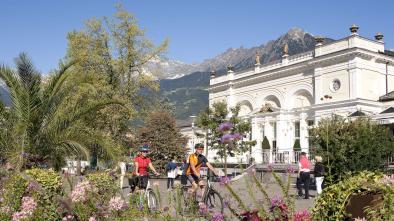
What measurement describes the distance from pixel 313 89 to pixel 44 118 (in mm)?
31550

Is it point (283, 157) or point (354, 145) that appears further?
point (283, 157)

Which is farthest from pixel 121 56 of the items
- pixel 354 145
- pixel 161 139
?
pixel 354 145

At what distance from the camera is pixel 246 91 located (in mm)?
49094

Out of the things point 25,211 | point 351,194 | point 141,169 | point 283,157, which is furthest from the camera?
point 283,157

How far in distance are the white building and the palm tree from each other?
70.3 ft

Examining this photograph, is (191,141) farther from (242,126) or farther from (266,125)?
(242,126)

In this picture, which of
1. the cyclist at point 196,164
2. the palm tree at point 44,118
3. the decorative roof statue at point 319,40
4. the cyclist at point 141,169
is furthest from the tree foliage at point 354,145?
the decorative roof statue at point 319,40

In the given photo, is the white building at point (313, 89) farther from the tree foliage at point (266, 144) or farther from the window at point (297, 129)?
the tree foliage at point (266, 144)

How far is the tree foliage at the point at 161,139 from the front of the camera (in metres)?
38.4

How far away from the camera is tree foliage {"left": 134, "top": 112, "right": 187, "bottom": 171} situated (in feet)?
126

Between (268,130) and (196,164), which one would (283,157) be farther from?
(196,164)

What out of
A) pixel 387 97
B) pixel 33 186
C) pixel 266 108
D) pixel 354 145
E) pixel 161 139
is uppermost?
pixel 387 97

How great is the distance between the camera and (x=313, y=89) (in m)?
40.9

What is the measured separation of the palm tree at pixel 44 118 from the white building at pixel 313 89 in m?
21.4
